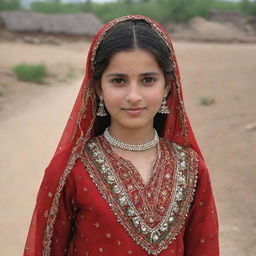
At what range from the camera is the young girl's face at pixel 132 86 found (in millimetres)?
1598

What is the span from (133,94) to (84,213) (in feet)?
1.74

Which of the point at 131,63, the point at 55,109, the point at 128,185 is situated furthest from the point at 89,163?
the point at 55,109

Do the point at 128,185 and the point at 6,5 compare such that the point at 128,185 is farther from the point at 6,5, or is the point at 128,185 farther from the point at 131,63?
the point at 6,5

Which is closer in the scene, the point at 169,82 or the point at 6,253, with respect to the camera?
the point at 169,82

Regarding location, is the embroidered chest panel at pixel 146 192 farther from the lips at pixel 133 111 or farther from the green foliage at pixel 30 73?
the green foliage at pixel 30 73

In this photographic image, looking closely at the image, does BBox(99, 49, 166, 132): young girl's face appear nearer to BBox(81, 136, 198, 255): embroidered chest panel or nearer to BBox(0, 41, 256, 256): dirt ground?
BBox(81, 136, 198, 255): embroidered chest panel

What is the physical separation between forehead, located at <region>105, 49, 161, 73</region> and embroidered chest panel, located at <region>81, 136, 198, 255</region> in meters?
0.37

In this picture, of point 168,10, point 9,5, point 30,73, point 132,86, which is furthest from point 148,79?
point 9,5

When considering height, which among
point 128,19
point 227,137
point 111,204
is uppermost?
point 128,19

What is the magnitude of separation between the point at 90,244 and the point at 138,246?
0.20 metres

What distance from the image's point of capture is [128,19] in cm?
167

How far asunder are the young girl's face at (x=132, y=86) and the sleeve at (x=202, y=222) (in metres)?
0.41

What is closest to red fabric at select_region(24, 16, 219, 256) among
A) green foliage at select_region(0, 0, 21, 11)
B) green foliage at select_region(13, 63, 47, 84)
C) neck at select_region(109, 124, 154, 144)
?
neck at select_region(109, 124, 154, 144)

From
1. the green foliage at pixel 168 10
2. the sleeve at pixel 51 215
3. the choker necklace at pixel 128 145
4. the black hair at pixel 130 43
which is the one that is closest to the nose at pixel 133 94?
the black hair at pixel 130 43
